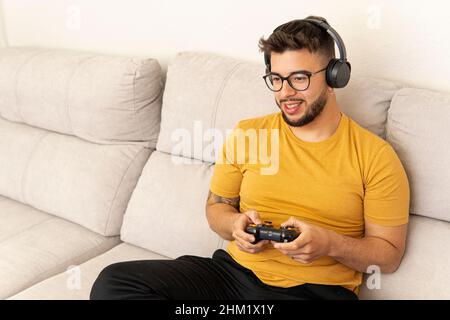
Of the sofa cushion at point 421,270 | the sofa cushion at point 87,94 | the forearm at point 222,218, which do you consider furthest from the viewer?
the sofa cushion at point 87,94

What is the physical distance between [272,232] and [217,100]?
1.95 feet

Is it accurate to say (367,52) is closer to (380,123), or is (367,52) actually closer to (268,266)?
(380,123)

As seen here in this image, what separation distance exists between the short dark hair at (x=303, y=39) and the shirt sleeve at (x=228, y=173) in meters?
0.30

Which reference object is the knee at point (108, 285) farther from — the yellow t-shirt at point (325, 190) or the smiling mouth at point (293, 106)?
the smiling mouth at point (293, 106)

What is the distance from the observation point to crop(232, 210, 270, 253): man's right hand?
4.04ft

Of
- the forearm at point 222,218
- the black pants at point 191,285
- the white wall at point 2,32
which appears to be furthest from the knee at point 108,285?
the white wall at point 2,32

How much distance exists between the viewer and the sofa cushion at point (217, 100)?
4.68 feet

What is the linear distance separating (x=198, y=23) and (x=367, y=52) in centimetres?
66

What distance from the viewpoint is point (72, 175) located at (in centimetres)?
185

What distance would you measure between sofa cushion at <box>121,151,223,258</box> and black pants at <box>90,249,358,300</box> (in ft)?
0.64

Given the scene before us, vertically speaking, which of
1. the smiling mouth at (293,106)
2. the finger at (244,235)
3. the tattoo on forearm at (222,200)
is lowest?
the tattoo on forearm at (222,200)

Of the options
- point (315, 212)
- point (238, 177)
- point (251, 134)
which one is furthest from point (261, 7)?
point (315, 212)

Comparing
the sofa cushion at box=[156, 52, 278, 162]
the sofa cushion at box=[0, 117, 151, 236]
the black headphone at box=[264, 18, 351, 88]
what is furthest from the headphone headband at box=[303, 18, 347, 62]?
the sofa cushion at box=[0, 117, 151, 236]
